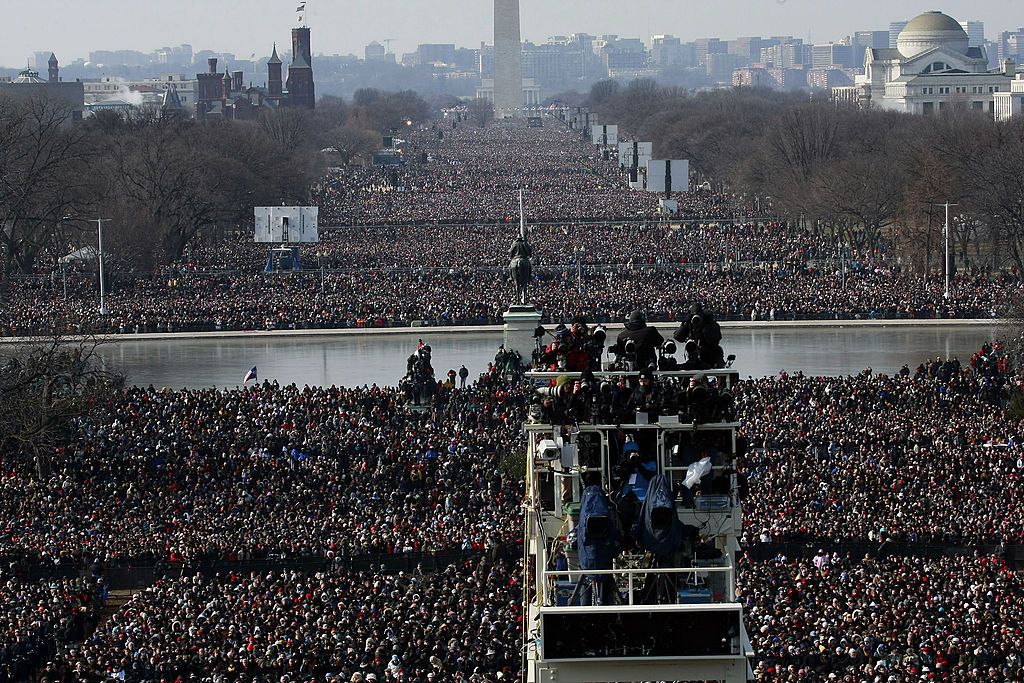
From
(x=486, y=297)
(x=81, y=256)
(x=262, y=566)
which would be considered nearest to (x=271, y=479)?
(x=262, y=566)

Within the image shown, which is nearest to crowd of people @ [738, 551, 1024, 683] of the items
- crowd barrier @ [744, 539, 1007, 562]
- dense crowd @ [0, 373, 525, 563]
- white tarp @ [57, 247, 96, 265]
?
crowd barrier @ [744, 539, 1007, 562]

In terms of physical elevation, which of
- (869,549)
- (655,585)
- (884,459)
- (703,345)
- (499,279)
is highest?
(703,345)

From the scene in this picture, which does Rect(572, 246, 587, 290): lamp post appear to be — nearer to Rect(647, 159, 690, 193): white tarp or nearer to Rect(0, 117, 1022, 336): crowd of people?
Rect(0, 117, 1022, 336): crowd of people

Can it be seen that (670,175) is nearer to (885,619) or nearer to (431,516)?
(431,516)

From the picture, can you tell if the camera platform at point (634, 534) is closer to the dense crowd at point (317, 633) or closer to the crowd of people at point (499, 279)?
→ the dense crowd at point (317, 633)

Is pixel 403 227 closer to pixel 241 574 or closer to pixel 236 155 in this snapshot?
pixel 236 155

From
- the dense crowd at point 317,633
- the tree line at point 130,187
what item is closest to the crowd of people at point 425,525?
the dense crowd at point 317,633

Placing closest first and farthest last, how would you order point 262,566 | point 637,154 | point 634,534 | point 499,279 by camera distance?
point 634,534 → point 262,566 → point 499,279 → point 637,154
